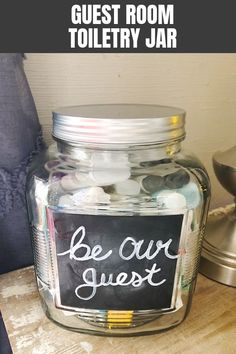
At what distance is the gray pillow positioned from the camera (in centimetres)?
44

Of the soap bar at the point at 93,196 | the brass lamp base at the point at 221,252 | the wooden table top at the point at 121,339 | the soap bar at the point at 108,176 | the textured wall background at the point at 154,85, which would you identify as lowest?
the wooden table top at the point at 121,339

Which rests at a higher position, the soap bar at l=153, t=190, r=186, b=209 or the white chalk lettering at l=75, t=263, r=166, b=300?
the soap bar at l=153, t=190, r=186, b=209

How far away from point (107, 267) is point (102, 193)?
8cm

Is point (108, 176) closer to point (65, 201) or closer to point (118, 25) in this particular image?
point (65, 201)

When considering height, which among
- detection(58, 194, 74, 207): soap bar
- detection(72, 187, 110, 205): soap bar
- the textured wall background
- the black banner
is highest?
the black banner

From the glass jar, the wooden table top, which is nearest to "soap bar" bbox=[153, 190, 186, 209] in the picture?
the glass jar

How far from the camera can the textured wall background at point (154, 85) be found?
1.70ft

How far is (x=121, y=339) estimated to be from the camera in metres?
0.40

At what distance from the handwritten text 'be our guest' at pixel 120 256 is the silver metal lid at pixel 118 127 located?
9 centimetres

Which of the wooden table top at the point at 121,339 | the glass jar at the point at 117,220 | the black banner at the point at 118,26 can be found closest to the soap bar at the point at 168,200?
the glass jar at the point at 117,220

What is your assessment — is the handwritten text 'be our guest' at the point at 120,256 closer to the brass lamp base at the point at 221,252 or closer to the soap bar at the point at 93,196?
the soap bar at the point at 93,196

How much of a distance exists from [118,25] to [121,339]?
1.29ft

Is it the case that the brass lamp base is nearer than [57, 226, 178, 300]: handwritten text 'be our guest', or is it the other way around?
[57, 226, 178, 300]: handwritten text 'be our guest'

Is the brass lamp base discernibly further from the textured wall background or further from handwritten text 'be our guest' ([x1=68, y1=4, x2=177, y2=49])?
handwritten text 'be our guest' ([x1=68, y1=4, x2=177, y2=49])
